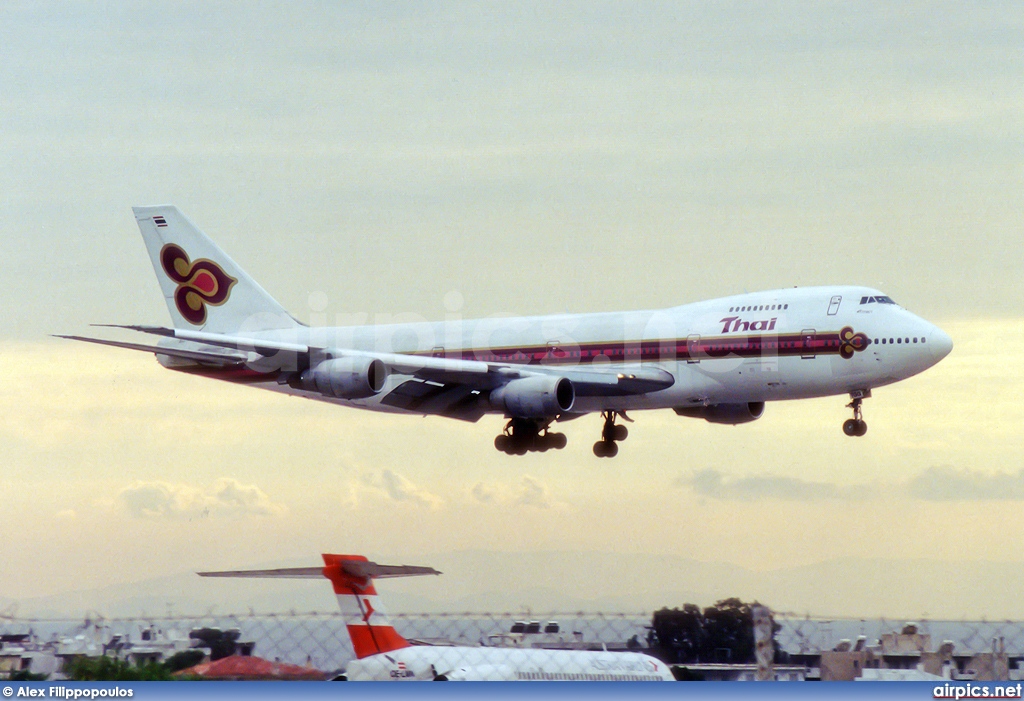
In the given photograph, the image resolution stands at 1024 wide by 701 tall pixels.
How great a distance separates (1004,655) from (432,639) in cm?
1538

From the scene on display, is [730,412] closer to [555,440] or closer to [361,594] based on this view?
[555,440]

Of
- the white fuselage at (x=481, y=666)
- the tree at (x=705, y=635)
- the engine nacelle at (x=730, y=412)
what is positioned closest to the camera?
the white fuselage at (x=481, y=666)

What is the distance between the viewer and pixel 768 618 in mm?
38750

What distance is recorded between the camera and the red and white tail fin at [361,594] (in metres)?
41.7

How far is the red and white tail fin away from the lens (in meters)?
41.7

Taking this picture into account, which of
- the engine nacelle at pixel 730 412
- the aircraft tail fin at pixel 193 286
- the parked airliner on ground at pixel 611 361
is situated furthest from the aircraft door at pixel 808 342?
the aircraft tail fin at pixel 193 286

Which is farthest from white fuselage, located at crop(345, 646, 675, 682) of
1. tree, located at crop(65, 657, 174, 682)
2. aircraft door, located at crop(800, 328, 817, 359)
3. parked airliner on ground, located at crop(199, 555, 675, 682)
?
aircraft door, located at crop(800, 328, 817, 359)

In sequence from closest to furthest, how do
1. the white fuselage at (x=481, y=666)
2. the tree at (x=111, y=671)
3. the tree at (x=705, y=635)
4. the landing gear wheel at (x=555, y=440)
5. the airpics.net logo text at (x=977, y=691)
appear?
1. the airpics.net logo text at (x=977, y=691)
2. the white fuselage at (x=481, y=666)
3. the tree at (x=111, y=671)
4. the tree at (x=705, y=635)
5. the landing gear wheel at (x=555, y=440)

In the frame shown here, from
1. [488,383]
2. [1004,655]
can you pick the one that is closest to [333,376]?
[488,383]

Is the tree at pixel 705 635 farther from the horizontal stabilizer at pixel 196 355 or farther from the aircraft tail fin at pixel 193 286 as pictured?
the aircraft tail fin at pixel 193 286

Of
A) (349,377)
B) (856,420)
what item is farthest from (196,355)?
(856,420)

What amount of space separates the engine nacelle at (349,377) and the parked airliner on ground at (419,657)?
8.31 metres

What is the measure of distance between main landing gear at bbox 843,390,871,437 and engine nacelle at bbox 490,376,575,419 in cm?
975

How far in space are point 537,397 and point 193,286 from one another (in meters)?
22.3
